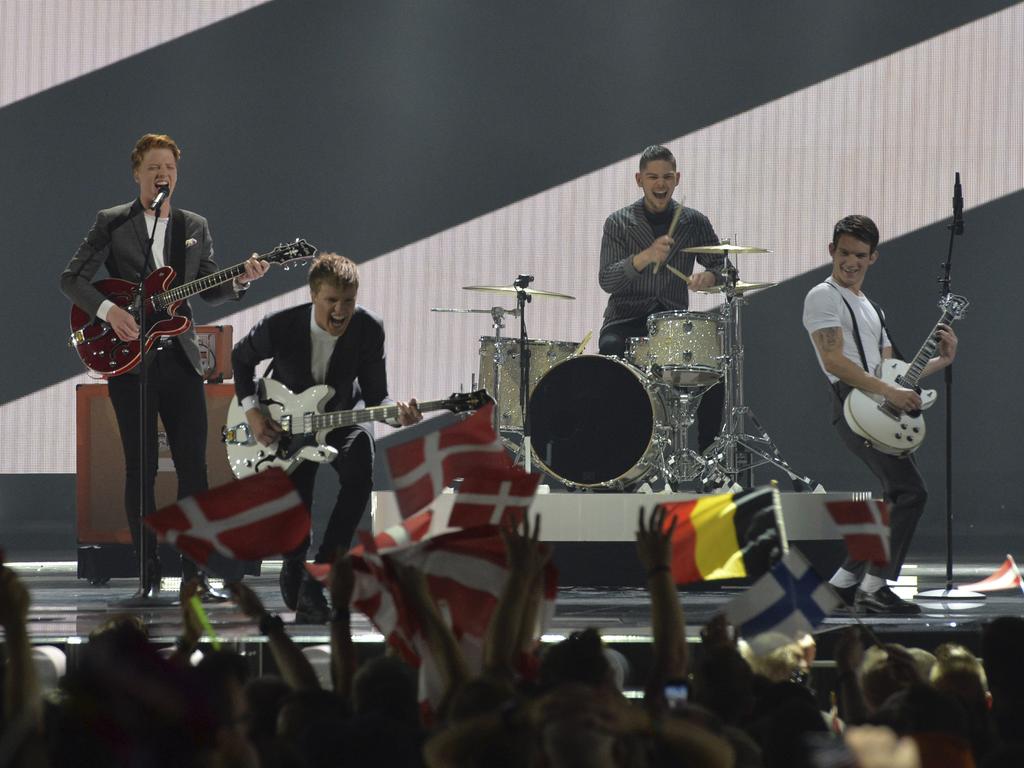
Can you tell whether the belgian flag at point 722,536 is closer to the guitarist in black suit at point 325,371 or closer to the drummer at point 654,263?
the guitarist in black suit at point 325,371

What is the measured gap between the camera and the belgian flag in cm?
516

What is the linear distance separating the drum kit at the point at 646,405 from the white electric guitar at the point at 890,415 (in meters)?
1.73

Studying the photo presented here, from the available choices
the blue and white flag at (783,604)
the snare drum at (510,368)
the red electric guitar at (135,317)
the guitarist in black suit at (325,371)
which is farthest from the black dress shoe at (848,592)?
the red electric guitar at (135,317)

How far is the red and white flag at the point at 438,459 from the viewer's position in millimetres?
5266

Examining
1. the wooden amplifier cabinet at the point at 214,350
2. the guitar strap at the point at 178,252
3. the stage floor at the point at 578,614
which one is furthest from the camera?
the wooden amplifier cabinet at the point at 214,350

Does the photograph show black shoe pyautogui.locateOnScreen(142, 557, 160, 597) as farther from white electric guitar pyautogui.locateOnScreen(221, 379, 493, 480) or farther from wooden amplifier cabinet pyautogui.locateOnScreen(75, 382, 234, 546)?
wooden amplifier cabinet pyautogui.locateOnScreen(75, 382, 234, 546)

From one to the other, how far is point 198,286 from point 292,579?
149 centimetres

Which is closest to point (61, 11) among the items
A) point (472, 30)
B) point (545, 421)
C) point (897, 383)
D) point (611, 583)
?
point (472, 30)

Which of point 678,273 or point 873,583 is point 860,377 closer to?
point 873,583

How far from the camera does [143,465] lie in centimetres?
708

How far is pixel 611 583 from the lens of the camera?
8734 mm

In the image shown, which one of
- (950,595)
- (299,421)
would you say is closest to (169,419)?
(299,421)

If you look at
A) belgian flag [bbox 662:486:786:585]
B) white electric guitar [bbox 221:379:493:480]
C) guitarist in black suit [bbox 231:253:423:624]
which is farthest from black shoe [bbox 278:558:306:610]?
belgian flag [bbox 662:486:786:585]

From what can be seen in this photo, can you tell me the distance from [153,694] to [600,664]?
55.9 inches
